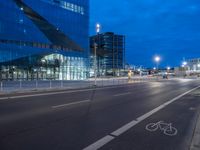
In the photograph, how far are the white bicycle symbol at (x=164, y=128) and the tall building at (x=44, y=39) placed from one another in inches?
1817

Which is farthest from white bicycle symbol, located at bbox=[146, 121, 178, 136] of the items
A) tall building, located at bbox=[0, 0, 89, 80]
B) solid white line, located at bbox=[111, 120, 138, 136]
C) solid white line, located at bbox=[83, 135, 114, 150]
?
tall building, located at bbox=[0, 0, 89, 80]

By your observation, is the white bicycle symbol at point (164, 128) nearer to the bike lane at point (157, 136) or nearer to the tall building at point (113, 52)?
the bike lane at point (157, 136)

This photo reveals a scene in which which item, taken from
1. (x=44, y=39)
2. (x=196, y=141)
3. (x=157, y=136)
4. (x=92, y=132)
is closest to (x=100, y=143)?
(x=92, y=132)

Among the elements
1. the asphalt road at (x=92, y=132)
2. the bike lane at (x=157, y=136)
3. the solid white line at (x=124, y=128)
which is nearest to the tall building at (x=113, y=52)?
the asphalt road at (x=92, y=132)

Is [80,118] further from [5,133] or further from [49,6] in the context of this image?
[49,6]

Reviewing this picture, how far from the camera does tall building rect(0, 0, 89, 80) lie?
51.8m

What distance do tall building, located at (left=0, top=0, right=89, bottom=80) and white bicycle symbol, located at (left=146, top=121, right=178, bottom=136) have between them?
151 ft

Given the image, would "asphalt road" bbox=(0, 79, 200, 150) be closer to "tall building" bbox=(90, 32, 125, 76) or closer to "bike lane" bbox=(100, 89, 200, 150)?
"bike lane" bbox=(100, 89, 200, 150)

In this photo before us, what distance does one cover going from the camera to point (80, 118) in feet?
32.6

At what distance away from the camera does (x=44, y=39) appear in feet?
193

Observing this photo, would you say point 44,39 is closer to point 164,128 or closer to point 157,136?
point 164,128

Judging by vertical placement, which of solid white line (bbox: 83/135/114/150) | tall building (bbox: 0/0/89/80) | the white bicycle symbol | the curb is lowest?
the white bicycle symbol

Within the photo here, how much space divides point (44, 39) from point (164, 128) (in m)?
53.4

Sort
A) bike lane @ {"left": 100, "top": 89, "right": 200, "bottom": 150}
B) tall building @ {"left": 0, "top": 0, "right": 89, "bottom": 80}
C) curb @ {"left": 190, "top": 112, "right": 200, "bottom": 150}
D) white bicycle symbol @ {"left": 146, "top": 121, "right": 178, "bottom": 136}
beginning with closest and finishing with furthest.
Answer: curb @ {"left": 190, "top": 112, "right": 200, "bottom": 150} < bike lane @ {"left": 100, "top": 89, "right": 200, "bottom": 150} < white bicycle symbol @ {"left": 146, "top": 121, "right": 178, "bottom": 136} < tall building @ {"left": 0, "top": 0, "right": 89, "bottom": 80}
